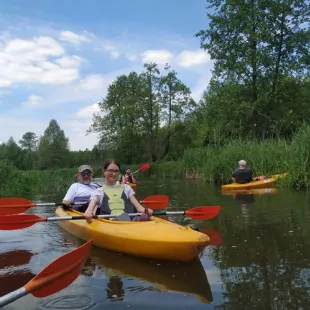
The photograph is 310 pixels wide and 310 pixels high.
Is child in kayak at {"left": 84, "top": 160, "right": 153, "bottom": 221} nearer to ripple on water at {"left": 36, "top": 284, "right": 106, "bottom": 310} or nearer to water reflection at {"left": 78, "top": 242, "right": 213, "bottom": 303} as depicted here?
water reflection at {"left": 78, "top": 242, "right": 213, "bottom": 303}

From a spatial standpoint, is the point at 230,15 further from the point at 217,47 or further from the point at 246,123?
the point at 246,123

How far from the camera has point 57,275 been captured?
2.87m

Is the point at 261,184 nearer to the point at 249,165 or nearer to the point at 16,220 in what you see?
the point at 249,165

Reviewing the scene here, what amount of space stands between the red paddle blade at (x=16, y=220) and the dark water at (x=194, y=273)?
34 cm

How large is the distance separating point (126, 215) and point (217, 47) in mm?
22017

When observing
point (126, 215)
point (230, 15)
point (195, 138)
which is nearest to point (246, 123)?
point (230, 15)

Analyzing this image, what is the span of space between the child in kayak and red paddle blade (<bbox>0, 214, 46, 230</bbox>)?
800 millimetres

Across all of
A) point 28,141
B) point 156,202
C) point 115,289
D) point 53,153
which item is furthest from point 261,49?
point 28,141

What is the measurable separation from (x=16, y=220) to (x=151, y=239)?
7.16ft

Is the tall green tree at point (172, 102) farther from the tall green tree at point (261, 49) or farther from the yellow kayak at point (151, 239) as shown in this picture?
the yellow kayak at point (151, 239)

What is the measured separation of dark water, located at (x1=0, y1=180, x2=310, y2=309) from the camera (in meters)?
3.38

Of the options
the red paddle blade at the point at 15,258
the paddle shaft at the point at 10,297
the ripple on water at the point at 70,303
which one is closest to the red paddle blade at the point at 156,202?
the red paddle blade at the point at 15,258

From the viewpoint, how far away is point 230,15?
2445cm

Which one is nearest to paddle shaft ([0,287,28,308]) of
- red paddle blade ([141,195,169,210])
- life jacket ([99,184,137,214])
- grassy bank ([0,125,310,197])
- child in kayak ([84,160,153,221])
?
child in kayak ([84,160,153,221])
